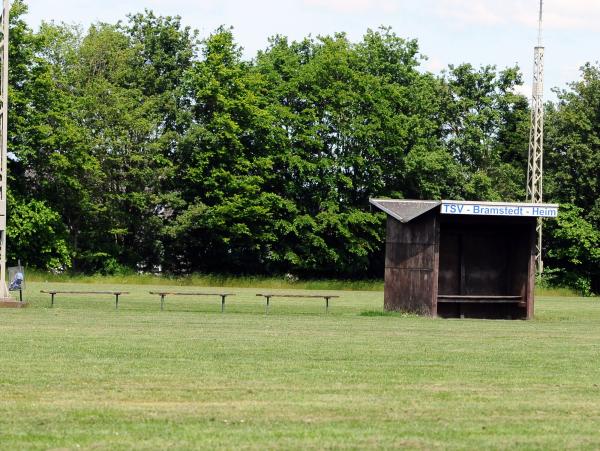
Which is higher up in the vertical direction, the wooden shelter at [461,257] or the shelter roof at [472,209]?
the shelter roof at [472,209]

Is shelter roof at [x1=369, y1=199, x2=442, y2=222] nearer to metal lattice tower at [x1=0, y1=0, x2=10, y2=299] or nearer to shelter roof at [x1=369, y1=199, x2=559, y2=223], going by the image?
shelter roof at [x1=369, y1=199, x2=559, y2=223]

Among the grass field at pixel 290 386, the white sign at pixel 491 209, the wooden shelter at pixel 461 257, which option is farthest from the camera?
the wooden shelter at pixel 461 257

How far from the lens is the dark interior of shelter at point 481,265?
113 ft

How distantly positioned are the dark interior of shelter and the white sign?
6.70 feet

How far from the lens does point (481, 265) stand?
34969mm

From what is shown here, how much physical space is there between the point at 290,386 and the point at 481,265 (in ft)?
68.3

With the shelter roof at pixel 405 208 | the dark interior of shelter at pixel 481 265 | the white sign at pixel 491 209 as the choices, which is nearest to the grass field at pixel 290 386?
the white sign at pixel 491 209

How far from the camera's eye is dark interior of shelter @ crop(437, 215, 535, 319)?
3447cm

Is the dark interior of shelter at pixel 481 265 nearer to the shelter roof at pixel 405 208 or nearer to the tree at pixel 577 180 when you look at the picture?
the shelter roof at pixel 405 208

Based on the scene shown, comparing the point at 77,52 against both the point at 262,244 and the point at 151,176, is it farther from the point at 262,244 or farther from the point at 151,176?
the point at 262,244

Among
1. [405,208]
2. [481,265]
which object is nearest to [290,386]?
[405,208]

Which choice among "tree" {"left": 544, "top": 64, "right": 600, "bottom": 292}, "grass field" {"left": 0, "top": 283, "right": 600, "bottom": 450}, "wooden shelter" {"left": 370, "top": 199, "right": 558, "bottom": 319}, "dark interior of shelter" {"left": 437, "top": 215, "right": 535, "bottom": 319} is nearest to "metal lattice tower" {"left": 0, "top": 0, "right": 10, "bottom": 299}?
"grass field" {"left": 0, "top": 283, "right": 600, "bottom": 450}

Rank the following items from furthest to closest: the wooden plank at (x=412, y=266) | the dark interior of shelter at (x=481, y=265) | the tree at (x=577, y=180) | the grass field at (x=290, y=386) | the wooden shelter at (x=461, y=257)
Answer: the tree at (x=577, y=180) → the dark interior of shelter at (x=481, y=265) → the wooden plank at (x=412, y=266) → the wooden shelter at (x=461, y=257) → the grass field at (x=290, y=386)

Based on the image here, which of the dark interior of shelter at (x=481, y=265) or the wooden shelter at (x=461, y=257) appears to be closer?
the wooden shelter at (x=461, y=257)
